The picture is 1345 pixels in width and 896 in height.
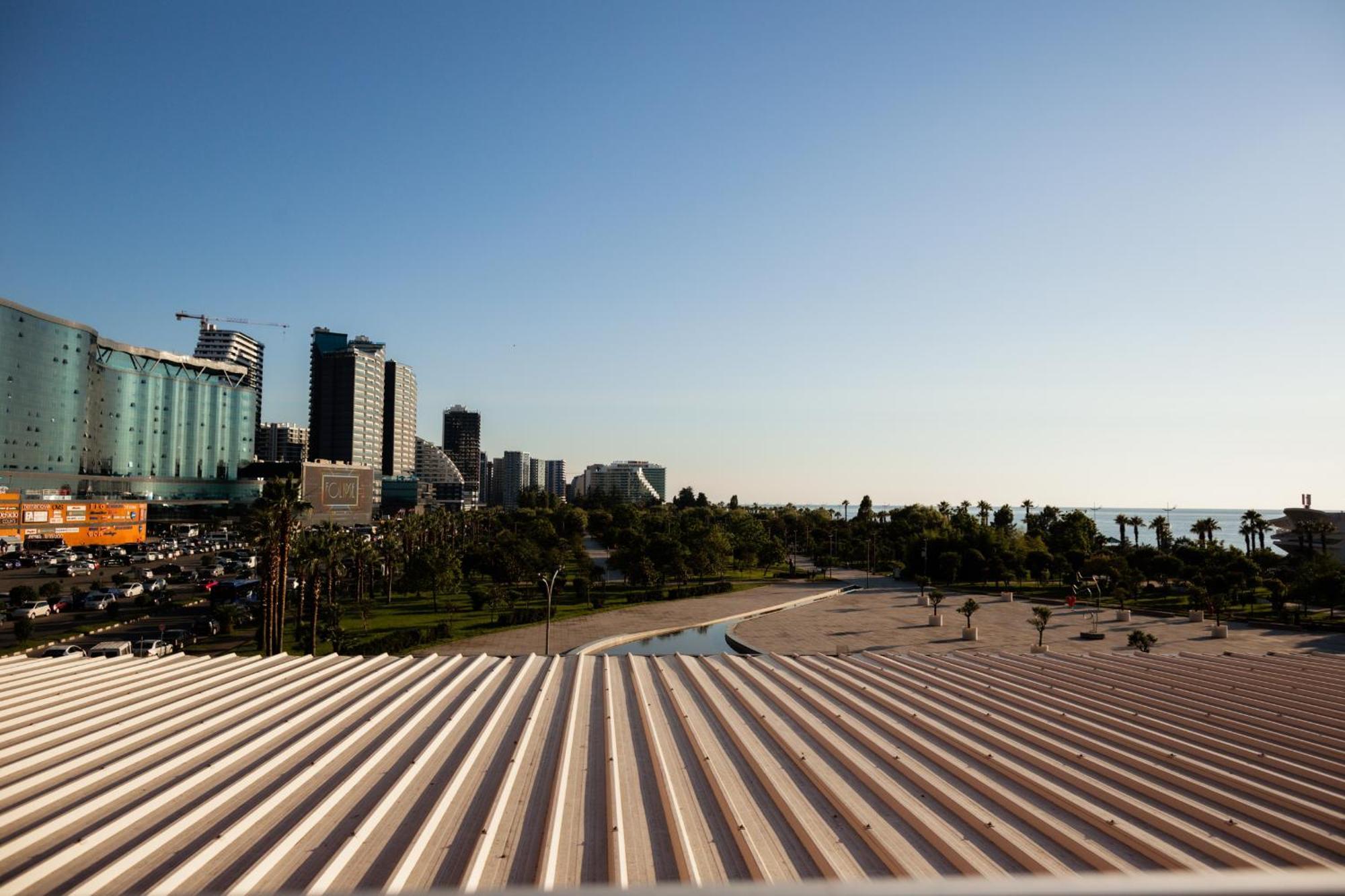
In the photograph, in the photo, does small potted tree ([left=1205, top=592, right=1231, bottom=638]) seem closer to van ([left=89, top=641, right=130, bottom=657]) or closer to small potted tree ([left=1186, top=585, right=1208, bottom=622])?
small potted tree ([left=1186, top=585, right=1208, bottom=622])

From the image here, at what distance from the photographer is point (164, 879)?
7.44 meters

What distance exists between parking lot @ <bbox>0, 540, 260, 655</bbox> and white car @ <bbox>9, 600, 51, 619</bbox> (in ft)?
0.61

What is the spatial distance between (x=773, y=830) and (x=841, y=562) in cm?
8957

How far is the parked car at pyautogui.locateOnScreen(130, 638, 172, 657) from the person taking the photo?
3072cm

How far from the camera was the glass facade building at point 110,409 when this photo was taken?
3952 inches

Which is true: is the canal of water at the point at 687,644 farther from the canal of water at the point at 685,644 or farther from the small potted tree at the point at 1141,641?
the small potted tree at the point at 1141,641

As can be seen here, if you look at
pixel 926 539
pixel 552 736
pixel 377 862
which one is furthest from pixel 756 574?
pixel 377 862

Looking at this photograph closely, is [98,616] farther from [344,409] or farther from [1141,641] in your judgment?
[344,409]

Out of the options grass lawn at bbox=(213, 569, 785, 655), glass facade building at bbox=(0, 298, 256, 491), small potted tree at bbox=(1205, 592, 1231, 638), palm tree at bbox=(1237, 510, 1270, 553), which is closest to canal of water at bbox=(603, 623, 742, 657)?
grass lawn at bbox=(213, 569, 785, 655)

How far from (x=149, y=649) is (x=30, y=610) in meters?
15.5

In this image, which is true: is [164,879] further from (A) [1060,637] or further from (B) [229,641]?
(A) [1060,637]

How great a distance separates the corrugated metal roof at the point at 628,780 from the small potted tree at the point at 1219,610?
92.5 feet

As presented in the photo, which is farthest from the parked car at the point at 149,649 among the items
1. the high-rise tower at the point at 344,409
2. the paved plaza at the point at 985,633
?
the high-rise tower at the point at 344,409

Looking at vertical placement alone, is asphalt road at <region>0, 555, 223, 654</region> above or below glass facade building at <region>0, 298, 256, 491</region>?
below
